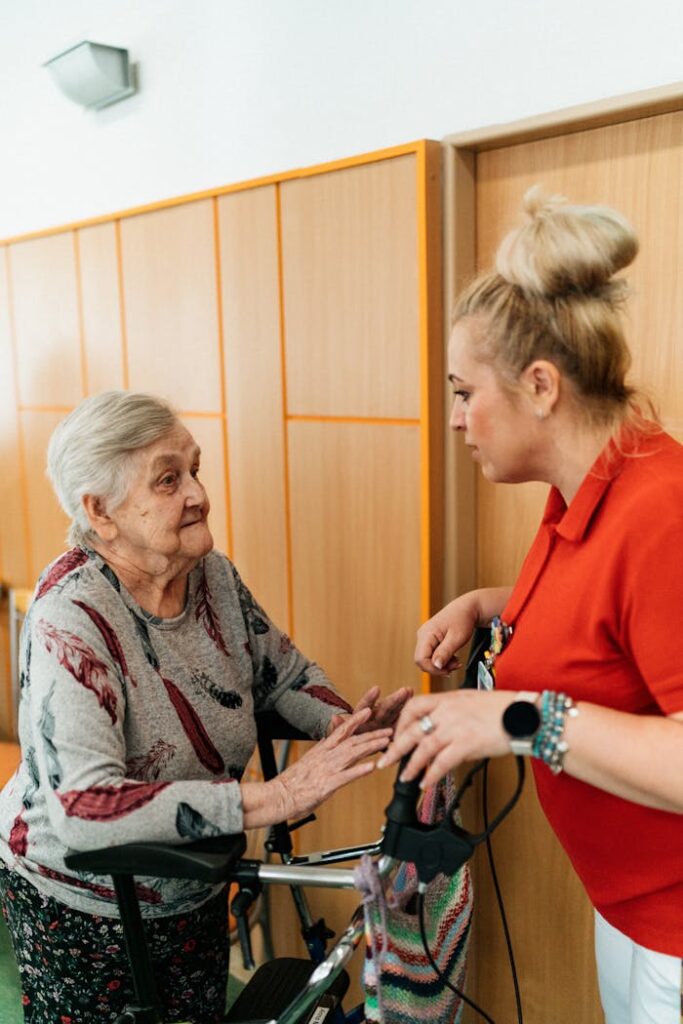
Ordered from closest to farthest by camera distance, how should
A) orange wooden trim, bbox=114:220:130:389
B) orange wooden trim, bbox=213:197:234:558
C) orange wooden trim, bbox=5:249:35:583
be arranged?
orange wooden trim, bbox=213:197:234:558 < orange wooden trim, bbox=114:220:130:389 < orange wooden trim, bbox=5:249:35:583

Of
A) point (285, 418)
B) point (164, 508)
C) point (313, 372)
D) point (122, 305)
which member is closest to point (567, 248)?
point (164, 508)

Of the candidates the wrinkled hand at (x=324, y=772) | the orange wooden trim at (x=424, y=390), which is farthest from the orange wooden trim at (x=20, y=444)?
the wrinkled hand at (x=324, y=772)

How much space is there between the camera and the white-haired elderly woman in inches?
57.1

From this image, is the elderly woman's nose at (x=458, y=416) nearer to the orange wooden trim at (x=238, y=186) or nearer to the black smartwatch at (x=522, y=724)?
the black smartwatch at (x=522, y=724)

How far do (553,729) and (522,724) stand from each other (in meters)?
0.04

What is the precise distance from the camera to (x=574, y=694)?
126 cm

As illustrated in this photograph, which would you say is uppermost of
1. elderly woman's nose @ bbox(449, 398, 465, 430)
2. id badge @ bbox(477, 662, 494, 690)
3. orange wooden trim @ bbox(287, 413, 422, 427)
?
elderly woman's nose @ bbox(449, 398, 465, 430)

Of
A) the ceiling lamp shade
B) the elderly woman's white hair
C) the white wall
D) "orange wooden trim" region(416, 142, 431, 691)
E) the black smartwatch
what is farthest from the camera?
the ceiling lamp shade

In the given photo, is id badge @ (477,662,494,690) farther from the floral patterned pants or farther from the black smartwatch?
the floral patterned pants

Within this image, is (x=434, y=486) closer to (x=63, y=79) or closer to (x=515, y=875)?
(x=515, y=875)

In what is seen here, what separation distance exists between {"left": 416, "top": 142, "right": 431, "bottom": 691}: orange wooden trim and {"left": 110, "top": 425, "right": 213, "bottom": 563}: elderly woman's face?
0.66m

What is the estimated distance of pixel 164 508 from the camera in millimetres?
1661

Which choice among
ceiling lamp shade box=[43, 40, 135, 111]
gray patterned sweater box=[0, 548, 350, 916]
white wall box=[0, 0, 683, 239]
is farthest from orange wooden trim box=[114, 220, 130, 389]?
gray patterned sweater box=[0, 548, 350, 916]

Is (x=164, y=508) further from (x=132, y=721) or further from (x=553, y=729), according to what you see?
(x=553, y=729)
